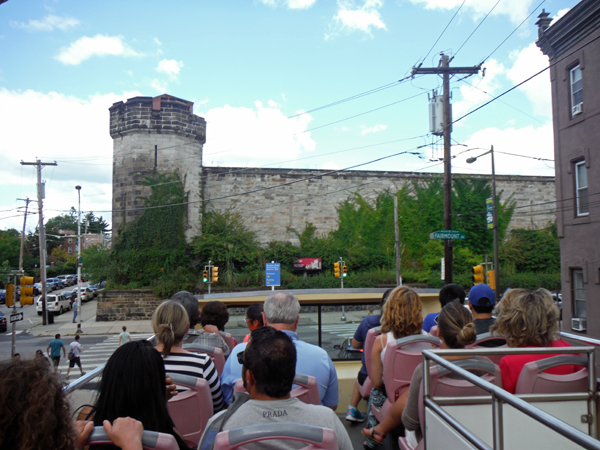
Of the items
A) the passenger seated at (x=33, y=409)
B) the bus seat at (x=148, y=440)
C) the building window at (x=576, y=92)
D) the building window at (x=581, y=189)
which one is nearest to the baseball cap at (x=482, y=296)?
the bus seat at (x=148, y=440)

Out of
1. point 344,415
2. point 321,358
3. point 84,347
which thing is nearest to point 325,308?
point 344,415

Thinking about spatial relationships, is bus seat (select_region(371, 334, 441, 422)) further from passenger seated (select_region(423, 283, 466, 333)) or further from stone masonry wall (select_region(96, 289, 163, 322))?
stone masonry wall (select_region(96, 289, 163, 322))

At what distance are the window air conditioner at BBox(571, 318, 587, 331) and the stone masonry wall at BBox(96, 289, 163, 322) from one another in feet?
65.2

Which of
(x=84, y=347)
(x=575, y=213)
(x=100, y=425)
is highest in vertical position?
(x=575, y=213)

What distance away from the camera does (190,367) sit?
119 inches

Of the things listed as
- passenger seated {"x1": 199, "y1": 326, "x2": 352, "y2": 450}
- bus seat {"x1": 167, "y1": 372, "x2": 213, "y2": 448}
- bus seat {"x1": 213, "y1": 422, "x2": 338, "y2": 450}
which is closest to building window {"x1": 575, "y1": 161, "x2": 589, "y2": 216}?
bus seat {"x1": 167, "y1": 372, "x2": 213, "y2": 448}

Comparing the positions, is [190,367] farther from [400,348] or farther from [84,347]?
[84,347]

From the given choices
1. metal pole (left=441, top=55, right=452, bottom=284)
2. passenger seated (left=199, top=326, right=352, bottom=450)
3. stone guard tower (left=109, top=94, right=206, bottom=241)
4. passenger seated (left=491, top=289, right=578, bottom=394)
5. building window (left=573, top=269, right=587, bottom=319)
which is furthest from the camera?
stone guard tower (left=109, top=94, right=206, bottom=241)

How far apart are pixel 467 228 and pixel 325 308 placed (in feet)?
88.9

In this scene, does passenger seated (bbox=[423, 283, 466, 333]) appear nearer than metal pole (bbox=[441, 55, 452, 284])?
Yes

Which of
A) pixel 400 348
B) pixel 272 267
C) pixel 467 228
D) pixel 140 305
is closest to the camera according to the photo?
pixel 400 348

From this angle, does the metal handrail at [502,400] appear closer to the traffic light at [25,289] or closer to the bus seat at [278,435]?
the bus seat at [278,435]

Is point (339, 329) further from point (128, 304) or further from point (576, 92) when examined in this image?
point (128, 304)

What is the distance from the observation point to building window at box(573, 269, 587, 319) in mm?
15133
